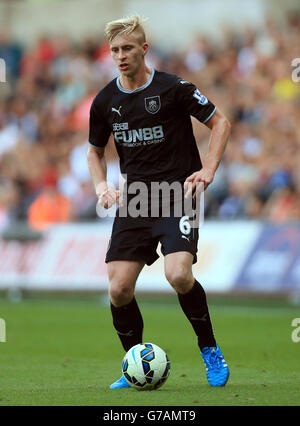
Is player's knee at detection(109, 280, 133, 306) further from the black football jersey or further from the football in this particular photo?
the black football jersey

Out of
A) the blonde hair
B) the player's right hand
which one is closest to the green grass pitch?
the player's right hand

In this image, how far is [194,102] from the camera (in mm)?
7715

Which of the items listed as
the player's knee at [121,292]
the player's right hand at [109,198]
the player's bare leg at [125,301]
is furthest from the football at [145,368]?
the player's right hand at [109,198]

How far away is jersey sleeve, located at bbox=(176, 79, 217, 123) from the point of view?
770 cm

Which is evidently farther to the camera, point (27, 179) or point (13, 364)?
point (27, 179)

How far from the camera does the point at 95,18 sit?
88.8 ft

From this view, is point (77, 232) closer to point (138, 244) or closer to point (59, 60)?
point (59, 60)

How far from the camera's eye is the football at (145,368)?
748cm

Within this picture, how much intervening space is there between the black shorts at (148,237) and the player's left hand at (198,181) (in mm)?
315

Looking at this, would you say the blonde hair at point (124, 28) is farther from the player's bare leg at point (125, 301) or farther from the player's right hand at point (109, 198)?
the player's bare leg at point (125, 301)

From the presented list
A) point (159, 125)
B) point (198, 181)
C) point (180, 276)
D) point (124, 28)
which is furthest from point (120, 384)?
point (124, 28)

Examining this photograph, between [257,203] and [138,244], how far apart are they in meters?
9.02
